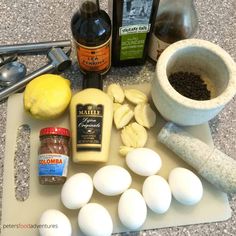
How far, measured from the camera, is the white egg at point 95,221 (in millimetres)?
569

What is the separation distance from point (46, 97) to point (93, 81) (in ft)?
0.36

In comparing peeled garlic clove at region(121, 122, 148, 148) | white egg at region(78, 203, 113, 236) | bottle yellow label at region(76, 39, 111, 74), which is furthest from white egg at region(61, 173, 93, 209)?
bottle yellow label at region(76, 39, 111, 74)

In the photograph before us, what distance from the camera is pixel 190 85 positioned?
0.67 meters

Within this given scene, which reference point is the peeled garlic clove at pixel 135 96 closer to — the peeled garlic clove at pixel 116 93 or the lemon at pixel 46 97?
the peeled garlic clove at pixel 116 93

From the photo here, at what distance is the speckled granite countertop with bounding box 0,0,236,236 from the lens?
2.39ft

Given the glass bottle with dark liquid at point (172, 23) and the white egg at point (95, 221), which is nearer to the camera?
the white egg at point (95, 221)

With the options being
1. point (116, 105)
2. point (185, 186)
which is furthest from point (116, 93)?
point (185, 186)

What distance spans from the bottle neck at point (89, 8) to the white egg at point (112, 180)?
0.28 m

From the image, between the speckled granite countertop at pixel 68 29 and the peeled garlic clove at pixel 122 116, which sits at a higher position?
the speckled granite countertop at pixel 68 29

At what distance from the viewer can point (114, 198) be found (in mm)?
642

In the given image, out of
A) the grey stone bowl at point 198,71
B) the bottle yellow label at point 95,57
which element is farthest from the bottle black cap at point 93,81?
the grey stone bowl at point 198,71

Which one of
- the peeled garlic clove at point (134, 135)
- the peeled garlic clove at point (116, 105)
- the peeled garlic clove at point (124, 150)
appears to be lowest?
the peeled garlic clove at point (124, 150)

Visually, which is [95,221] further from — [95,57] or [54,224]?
[95,57]

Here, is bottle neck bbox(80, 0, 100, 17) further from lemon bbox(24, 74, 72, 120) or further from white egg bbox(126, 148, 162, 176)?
white egg bbox(126, 148, 162, 176)
